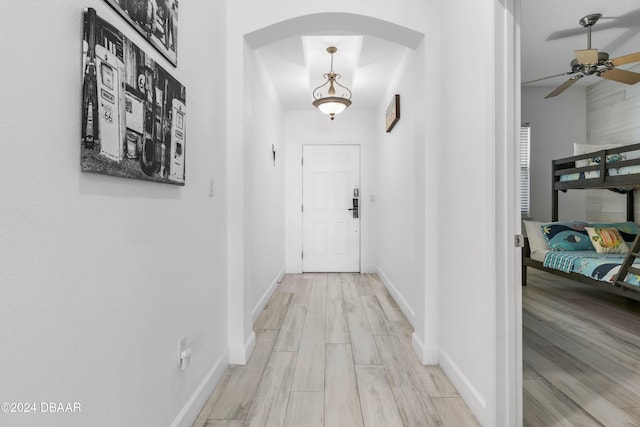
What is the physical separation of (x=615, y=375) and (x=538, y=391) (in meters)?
0.57

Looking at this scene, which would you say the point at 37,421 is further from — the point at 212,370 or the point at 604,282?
the point at 604,282

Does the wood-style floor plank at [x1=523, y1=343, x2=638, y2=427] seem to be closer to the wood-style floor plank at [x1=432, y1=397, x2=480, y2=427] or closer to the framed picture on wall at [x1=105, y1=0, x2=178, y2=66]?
the wood-style floor plank at [x1=432, y1=397, x2=480, y2=427]

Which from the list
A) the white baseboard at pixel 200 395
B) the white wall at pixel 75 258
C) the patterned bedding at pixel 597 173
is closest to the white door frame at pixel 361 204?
the patterned bedding at pixel 597 173

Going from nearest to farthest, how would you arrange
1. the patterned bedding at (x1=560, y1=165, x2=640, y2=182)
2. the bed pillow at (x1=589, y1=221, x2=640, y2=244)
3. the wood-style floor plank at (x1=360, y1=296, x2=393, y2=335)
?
the wood-style floor plank at (x1=360, y1=296, x2=393, y2=335)
the patterned bedding at (x1=560, y1=165, x2=640, y2=182)
the bed pillow at (x1=589, y1=221, x2=640, y2=244)

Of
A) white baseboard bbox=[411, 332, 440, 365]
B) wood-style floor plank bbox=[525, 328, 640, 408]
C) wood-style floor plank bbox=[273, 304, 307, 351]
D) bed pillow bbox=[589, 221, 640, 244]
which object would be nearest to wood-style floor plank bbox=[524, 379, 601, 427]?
wood-style floor plank bbox=[525, 328, 640, 408]

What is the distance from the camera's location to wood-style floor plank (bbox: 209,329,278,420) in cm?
171

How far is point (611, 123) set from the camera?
5070 millimetres

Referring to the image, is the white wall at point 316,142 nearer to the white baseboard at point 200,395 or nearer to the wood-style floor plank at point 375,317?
the wood-style floor plank at point 375,317

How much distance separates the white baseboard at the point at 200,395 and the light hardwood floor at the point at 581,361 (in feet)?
4.98

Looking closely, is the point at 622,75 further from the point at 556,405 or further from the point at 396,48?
the point at 556,405

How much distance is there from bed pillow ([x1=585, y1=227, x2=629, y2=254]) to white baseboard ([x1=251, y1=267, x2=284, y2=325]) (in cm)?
365

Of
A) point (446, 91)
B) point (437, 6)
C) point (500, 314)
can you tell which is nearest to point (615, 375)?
point (500, 314)

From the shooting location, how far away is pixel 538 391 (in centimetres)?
186

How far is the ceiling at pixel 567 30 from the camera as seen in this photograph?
10.6 feet
